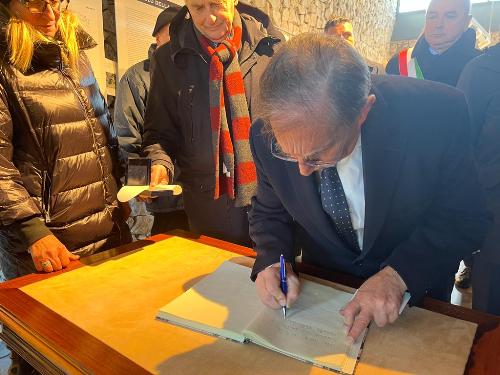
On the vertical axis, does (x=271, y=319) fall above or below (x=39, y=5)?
below

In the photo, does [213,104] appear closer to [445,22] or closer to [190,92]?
[190,92]

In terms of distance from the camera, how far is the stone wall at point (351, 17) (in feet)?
14.7

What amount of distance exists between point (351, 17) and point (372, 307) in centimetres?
637

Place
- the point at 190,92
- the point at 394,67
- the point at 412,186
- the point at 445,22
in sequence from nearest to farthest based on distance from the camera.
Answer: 1. the point at 412,186
2. the point at 190,92
3. the point at 445,22
4. the point at 394,67

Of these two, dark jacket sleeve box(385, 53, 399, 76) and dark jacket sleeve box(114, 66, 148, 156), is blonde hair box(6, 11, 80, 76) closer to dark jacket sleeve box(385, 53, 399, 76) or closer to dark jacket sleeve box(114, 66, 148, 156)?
dark jacket sleeve box(114, 66, 148, 156)

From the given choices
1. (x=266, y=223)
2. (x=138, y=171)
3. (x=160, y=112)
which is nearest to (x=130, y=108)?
(x=160, y=112)

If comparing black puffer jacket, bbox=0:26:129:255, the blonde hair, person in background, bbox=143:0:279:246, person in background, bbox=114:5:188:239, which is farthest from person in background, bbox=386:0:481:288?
the blonde hair

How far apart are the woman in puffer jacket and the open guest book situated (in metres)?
0.51

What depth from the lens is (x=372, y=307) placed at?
916 mm

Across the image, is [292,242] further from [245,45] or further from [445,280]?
[245,45]

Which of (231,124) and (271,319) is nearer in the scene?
(271,319)

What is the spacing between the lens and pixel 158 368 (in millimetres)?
800

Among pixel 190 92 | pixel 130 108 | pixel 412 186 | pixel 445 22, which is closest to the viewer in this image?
pixel 412 186

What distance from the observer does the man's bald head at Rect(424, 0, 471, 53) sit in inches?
96.0
